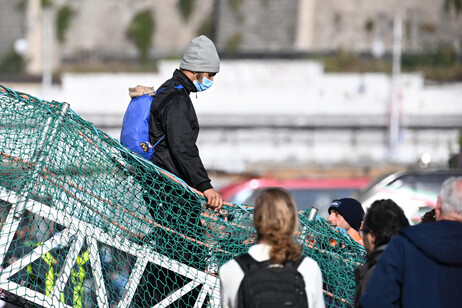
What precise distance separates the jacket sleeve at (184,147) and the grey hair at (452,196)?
1385 millimetres

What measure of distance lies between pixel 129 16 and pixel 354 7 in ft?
39.0

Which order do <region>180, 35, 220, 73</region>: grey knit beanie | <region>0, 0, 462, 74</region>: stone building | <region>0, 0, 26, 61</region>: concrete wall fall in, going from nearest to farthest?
1. <region>180, 35, 220, 73</region>: grey knit beanie
2. <region>0, 0, 462, 74</region>: stone building
3. <region>0, 0, 26, 61</region>: concrete wall

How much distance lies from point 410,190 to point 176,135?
4.53 m

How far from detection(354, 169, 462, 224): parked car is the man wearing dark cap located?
2904 mm

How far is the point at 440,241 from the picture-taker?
4191 mm

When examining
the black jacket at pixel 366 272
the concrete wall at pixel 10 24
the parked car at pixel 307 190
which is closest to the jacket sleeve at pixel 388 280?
the black jacket at pixel 366 272

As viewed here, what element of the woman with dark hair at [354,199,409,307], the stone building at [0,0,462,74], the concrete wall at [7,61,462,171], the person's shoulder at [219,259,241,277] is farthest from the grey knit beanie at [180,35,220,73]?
the stone building at [0,0,462,74]

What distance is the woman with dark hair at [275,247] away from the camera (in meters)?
3.92

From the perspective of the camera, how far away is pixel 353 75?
36.1 meters

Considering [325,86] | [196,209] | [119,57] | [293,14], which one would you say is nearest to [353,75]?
[325,86]

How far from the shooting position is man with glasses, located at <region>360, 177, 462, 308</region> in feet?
13.6

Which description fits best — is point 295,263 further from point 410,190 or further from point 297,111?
point 297,111

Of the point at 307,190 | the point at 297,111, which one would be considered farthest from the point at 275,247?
the point at 297,111

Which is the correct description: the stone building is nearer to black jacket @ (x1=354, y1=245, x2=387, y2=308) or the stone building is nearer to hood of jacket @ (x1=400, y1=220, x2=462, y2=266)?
black jacket @ (x1=354, y1=245, x2=387, y2=308)
